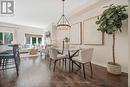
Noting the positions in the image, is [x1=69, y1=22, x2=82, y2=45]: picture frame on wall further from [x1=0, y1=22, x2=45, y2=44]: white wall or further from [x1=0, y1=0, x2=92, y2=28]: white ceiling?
[x1=0, y1=22, x2=45, y2=44]: white wall

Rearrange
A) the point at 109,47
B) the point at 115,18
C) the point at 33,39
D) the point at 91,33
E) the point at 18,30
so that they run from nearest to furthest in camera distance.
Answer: the point at 115,18, the point at 109,47, the point at 91,33, the point at 18,30, the point at 33,39

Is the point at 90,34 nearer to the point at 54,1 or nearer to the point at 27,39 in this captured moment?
the point at 54,1

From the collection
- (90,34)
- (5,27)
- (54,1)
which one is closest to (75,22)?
(90,34)

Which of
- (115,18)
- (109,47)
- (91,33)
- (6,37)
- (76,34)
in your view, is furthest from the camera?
(6,37)

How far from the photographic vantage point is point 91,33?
4672mm

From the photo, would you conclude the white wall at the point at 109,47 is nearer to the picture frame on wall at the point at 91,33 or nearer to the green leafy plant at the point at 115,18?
the picture frame on wall at the point at 91,33

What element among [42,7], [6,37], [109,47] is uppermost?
[42,7]

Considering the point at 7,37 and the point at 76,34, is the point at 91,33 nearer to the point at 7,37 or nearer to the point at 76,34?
the point at 76,34

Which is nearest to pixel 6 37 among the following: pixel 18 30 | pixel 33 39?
pixel 18 30

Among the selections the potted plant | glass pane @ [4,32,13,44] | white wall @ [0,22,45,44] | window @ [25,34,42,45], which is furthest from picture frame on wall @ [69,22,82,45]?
glass pane @ [4,32,13,44]

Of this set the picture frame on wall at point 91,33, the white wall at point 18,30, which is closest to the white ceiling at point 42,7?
the picture frame on wall at point 91,33

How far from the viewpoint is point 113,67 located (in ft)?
10.2

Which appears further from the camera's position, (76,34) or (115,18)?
(76,34)

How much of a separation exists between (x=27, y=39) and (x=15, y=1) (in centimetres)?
655
